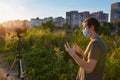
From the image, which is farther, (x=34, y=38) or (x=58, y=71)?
(x=34, y=38)

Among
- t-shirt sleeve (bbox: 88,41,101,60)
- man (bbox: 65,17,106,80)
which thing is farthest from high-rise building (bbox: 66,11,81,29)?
t-shirt sleeve (bbox: 88,41,101,60)

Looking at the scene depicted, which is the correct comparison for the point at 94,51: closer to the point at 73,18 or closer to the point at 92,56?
the point at 92,56

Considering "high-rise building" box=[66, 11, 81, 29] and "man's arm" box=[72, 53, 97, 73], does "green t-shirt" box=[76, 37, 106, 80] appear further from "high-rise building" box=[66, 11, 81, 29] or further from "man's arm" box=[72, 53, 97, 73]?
"high-rise building" box=[66, 11, 81, 29]

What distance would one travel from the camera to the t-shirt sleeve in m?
3.49

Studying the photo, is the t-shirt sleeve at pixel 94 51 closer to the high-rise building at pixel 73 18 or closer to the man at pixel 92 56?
the man at pixel 92 56

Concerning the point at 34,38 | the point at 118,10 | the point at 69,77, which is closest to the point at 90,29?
the point at 69,77

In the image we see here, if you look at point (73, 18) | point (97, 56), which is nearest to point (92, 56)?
point (97, 56)

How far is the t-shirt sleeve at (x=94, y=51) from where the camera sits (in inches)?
137

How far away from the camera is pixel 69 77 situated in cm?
716

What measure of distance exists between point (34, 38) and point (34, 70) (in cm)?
493

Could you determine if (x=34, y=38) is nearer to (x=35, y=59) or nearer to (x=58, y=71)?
(x=35, y=59)

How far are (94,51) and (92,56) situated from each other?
0.07 m

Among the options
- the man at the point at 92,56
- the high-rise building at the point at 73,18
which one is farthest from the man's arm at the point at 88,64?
the high-rise building at the point at 73,18

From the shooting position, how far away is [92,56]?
3.49 meters
